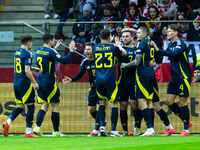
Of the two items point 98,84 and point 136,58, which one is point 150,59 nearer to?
point 136,58

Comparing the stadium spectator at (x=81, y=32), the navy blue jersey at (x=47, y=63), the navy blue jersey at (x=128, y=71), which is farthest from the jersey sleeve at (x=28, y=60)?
the stadium spectator at (x=81, y=32)

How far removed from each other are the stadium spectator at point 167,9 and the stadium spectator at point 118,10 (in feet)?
4.05

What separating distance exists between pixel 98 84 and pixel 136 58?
985mm

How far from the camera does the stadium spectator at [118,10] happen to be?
13465mm

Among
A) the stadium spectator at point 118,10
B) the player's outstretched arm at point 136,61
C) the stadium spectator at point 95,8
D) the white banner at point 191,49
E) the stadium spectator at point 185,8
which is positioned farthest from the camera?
the stadium spectator at point 95,8

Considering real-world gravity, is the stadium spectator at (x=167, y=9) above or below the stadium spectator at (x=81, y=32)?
above

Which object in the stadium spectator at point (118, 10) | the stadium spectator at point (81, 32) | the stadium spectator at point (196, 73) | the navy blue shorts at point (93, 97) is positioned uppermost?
the stadium spectator at point (118, 10)

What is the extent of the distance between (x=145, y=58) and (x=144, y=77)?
16.7 inches

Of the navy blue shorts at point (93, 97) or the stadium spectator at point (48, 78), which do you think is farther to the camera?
the navy blue shorts at point (93, 97)

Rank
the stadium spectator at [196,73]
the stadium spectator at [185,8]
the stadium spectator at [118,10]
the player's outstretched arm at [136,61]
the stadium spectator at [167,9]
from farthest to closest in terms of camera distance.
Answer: the stadium spectator at [185,8]
the stadium spectator at [118,10]
the stadium spectator at [167,9]
the stadium spectator at [196,73]
the player's outstretched arm at [136,61]

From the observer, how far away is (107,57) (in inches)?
337

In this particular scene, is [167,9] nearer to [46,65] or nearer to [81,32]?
[81,32]

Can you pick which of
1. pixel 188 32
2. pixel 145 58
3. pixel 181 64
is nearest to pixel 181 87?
pixel 181 64

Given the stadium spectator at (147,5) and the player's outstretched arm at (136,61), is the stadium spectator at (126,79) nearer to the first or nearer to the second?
the player's outstretched arm at (136,61)
